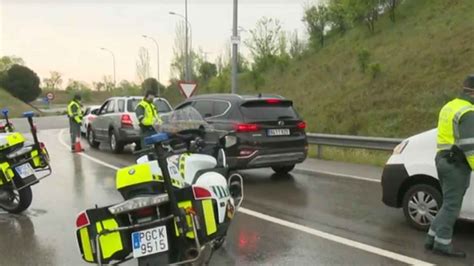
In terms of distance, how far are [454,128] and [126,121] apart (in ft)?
36.8

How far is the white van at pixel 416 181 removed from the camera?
19.1ft

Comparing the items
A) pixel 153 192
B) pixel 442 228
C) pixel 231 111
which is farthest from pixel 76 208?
pixel 442 228

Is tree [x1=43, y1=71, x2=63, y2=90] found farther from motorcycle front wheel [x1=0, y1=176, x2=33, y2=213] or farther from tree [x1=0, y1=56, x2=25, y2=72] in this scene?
motorcycle front wheel [x1=0, y1=176, x2=33, y2=213]

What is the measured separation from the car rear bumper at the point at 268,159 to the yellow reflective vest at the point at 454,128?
4.38 meters

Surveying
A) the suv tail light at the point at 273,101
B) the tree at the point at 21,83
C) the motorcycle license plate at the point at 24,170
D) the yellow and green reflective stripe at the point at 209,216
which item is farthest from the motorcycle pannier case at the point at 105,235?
the tree at the point at 21,83

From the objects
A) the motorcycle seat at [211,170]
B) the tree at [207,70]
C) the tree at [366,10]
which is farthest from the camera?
the tree at [207,70]

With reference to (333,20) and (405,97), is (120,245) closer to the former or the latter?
(405,97)

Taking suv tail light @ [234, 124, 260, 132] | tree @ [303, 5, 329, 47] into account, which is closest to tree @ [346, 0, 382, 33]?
tree @ [303, 5, 329, 47]

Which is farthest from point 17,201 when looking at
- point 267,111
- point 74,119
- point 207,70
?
point 207,70

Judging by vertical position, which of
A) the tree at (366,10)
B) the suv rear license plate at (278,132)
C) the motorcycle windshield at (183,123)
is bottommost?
the suv rear license plate at (278,132)

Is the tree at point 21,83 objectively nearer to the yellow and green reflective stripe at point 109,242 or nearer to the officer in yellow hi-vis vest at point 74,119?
the officer in yellow hi-vis vest at point 74,119

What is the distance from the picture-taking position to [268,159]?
9359 mm

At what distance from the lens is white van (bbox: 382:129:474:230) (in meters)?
5.82

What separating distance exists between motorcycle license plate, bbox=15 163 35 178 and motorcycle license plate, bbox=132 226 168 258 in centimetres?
399
